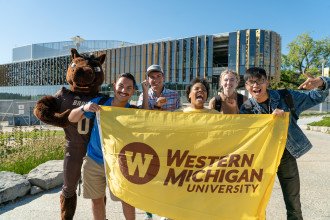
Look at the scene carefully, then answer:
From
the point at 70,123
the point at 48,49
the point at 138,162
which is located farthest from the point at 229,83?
the point at 48,49

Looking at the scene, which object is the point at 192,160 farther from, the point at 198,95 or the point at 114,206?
the point at 114,206

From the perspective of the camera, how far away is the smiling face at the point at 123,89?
3535mm

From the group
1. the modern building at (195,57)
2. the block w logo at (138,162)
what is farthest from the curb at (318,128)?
the modern building at (195,57)

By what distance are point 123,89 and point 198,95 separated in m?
0.84

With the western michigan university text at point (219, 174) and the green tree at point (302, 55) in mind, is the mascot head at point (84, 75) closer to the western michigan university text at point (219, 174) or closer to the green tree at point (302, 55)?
the western michigan university text at point (219, 174)

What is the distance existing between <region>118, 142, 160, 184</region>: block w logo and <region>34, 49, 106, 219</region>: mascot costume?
60cm

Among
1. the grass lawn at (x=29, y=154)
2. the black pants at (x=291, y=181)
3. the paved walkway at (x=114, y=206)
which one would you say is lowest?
the paved walkway at (x=114, y=206)

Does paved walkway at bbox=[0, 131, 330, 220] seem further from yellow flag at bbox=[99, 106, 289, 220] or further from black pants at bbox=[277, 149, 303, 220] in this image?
yellow flag at bbox=[99, 106, 289, 220]

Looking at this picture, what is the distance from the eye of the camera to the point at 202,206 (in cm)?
318

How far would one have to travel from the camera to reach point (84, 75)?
152 inches

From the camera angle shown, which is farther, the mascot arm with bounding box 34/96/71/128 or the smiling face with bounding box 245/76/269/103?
the mascot arm with bounding box 34/96/71/128

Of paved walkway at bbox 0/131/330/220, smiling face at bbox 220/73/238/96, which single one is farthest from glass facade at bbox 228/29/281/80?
smiling face at bbox 220/73/238/96

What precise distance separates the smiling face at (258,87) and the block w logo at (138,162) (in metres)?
1.24

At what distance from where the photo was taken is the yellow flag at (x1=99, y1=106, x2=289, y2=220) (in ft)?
10.4
